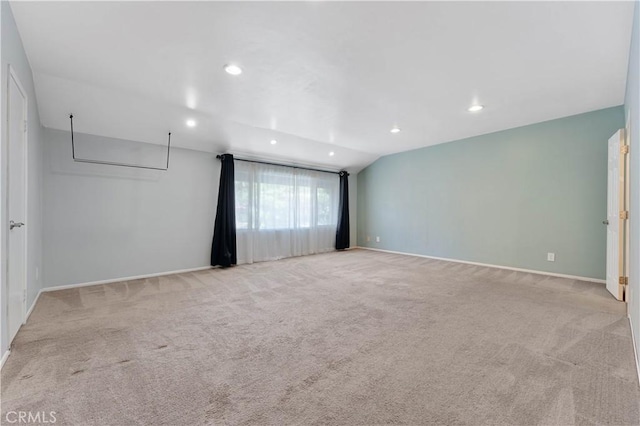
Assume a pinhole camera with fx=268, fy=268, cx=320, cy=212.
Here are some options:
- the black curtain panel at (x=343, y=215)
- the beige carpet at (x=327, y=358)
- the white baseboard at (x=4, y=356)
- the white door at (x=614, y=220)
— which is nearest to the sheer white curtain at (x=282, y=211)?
the black curtain panel at (x=343, y=215)

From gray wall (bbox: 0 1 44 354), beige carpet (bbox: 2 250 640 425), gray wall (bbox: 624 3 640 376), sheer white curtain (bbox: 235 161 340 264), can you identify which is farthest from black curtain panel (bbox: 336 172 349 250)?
gray wall (bbox: 0 1 44 354)

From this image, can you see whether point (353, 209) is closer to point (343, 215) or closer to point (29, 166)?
point (343, 215)

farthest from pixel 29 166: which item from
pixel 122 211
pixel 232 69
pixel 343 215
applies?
pixel 343 215

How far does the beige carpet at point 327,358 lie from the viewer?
1.41m

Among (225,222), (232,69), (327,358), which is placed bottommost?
(327,358)

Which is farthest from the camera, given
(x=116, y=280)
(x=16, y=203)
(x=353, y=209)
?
(x=353, y=209)

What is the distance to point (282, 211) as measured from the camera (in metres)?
5.90

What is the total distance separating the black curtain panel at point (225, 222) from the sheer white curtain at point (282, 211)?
224 mm

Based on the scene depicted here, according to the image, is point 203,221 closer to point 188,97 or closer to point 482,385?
point 188,97

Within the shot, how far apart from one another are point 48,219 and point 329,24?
4.16 meters

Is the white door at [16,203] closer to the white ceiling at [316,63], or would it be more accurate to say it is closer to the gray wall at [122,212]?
the white ceiling at [316,63]

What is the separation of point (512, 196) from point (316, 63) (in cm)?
408

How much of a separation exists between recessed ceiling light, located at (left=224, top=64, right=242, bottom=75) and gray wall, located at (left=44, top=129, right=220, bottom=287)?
8.09ft

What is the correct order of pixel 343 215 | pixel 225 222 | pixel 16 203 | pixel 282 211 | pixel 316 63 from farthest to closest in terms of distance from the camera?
pixel 343 215 < pixel 282 211 < pixel 225 222 < pixel 316 63 < pixel 16 203
